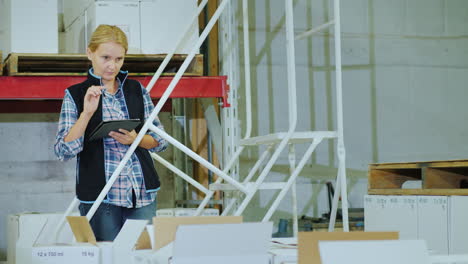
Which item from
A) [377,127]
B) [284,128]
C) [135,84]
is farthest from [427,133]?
[135,84]

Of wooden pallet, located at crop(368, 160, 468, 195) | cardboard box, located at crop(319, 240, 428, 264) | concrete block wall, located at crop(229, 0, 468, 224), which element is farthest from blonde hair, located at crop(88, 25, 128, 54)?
concrete block wall, located at crop(229, 0, 468, 224)

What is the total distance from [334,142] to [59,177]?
8.86 ft

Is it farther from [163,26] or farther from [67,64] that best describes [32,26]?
[163,26]

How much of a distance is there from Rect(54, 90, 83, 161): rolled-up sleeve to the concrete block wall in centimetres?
329

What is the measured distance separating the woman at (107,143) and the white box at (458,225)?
1.54 m

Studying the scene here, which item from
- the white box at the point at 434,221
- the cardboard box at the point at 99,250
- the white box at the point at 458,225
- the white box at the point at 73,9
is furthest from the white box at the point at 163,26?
the cardboard box at the point at 99,250

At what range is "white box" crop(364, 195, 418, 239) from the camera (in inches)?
159

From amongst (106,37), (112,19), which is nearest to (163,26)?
(112,19)

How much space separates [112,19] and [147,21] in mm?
254

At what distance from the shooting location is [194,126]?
655 cm

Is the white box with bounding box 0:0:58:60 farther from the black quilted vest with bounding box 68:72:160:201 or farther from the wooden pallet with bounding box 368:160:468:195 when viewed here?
the wooden pallet with bounding box 368:160:468:195

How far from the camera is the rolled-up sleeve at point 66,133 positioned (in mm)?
3671

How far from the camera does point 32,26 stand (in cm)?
500

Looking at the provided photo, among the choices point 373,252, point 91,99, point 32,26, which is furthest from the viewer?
point 32,26
